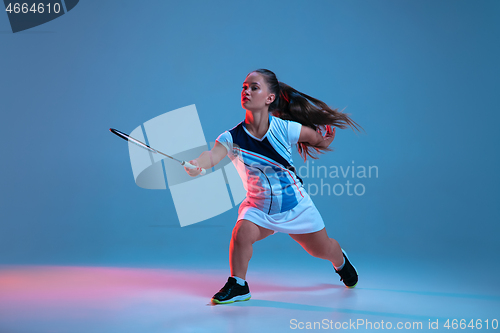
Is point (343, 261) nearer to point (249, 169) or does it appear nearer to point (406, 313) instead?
point (406, 313)

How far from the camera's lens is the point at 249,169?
2711mm

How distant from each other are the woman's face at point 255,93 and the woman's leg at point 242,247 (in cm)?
64

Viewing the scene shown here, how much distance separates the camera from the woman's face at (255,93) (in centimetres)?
265

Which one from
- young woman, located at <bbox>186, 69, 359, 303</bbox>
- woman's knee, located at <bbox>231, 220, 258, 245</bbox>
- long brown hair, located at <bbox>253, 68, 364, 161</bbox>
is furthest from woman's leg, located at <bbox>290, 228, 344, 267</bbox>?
long brown hair, located at <bbox>253, 68, 364, 161</bbox>

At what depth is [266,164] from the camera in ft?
8.84

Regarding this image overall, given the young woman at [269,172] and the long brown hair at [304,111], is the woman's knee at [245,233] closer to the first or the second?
the young woman at [269,172]

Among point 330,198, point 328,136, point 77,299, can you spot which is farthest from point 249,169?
point 330,198

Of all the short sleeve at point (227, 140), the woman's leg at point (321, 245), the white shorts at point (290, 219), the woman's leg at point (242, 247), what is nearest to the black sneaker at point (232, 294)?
the woman's leg at point (242, 247)

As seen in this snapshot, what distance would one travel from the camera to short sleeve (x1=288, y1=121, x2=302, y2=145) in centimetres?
276

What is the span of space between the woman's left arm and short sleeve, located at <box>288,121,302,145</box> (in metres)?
0.03

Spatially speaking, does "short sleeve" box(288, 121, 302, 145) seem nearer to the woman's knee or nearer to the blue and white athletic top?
the blue and white athletic top

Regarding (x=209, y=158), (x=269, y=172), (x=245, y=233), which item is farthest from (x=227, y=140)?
(x=245, y=233)

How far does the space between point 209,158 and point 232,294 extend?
72cm

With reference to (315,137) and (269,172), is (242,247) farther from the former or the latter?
(315,137)
